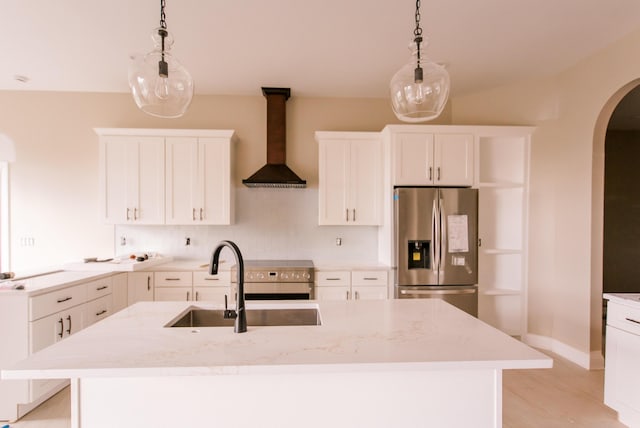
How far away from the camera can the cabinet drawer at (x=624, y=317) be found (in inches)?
83.7

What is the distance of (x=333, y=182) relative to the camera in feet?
12.2

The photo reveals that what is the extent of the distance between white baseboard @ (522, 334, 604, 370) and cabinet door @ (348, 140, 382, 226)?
2.09 metres

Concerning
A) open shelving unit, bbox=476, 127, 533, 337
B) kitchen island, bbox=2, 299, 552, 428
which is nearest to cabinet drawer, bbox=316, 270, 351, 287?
open shelving unit, bbox=476, 127, 533, 337

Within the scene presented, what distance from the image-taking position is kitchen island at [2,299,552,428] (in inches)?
44.0

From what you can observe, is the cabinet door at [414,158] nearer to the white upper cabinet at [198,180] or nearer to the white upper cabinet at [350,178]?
the white upper cabinet at [350,178]

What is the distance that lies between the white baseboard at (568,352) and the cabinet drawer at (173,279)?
362cm

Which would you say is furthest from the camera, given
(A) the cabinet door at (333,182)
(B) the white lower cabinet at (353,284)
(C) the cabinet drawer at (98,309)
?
(A) the cabinet door at (333,182)

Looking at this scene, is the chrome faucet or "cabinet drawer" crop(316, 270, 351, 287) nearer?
the chrome faucet

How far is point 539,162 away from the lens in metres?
3.61

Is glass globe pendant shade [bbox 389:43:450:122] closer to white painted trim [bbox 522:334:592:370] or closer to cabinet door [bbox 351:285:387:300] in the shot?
cabinet door [bbox 351:285:387:300]

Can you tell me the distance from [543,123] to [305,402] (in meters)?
3.80

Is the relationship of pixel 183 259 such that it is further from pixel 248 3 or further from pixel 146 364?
pixel 146 364

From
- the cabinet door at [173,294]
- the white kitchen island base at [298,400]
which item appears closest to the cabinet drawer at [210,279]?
the cabinet door at [173,294]

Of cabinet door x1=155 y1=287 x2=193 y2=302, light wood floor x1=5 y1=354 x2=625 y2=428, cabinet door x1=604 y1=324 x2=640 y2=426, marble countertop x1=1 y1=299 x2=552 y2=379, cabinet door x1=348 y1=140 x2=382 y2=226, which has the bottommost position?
light wood floor x1=5 y1=354 x2=625 y2=428
